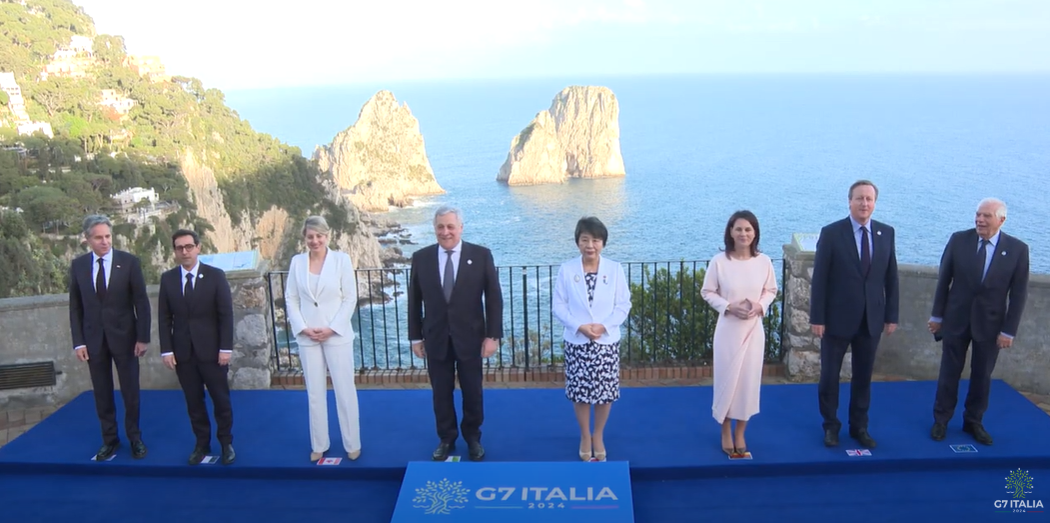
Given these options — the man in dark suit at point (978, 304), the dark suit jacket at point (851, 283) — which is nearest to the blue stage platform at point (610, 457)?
the man in dark suit at point (978, 304)

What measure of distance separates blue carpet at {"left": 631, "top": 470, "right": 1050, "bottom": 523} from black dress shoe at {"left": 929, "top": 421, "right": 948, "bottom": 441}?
1.05ft

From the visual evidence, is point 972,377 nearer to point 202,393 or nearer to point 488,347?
point 488,347

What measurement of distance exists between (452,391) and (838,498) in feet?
7.44

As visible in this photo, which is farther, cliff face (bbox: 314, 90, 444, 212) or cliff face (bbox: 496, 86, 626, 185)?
cliff face (bbox: 496, 86, 626, 185)

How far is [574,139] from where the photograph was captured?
12300 centimetres

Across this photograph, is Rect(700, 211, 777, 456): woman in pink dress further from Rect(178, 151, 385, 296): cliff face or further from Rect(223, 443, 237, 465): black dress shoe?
Rect(178, 151, 385, 296): cliff face

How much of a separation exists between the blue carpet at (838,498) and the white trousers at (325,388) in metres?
1.75

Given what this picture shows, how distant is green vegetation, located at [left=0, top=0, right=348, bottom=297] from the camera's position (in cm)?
4209

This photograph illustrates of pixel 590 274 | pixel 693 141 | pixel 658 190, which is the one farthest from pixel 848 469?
pixel 693 141

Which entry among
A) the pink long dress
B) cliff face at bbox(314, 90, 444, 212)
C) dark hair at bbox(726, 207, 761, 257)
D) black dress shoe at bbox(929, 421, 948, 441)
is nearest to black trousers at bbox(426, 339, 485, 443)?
the pink long dress

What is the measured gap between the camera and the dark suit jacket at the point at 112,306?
180 inches

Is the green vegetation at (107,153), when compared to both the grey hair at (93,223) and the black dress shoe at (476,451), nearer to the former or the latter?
the grey hair at (93,223)

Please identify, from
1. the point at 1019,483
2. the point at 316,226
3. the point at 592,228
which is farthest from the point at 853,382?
the point at 316,226

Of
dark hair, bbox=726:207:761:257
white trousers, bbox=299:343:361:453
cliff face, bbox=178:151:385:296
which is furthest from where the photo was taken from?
cliff face, bbox=178:151:385:296
